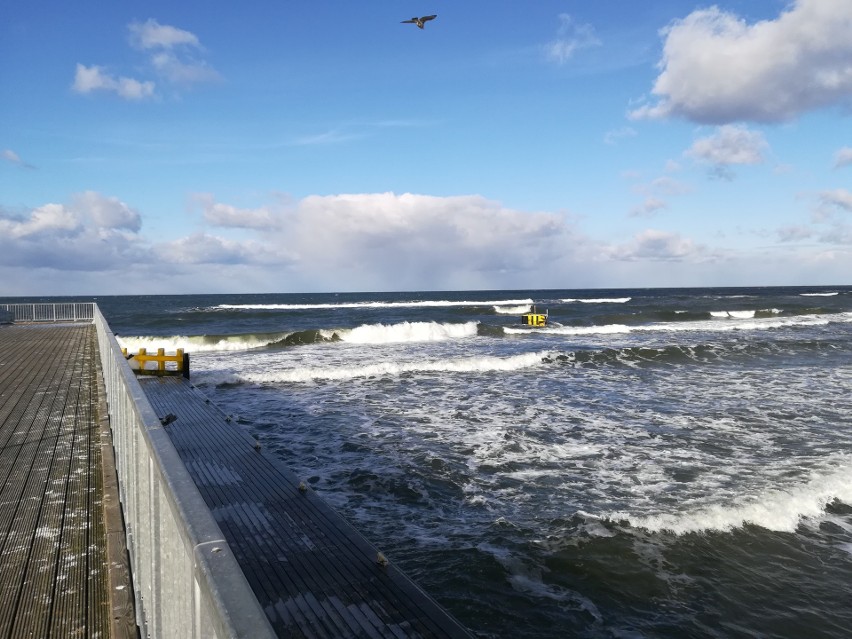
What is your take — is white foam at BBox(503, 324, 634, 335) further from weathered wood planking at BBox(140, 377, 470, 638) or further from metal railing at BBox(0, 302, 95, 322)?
weathered wood planking at BBox(140, 377, 470, 638)

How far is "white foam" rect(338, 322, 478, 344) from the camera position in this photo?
38.2 meters

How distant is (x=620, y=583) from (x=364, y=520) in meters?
3.71

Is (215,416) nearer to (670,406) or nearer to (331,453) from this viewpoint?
(331,453)

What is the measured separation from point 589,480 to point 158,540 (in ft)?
28.7

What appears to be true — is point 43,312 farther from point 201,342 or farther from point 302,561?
point 302,561

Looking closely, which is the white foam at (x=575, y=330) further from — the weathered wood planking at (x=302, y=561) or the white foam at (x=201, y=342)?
the weathered wood planking at (x=302, y=561)

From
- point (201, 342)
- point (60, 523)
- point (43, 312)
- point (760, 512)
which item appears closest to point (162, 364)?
point (60, 523)

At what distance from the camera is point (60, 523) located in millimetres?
4773

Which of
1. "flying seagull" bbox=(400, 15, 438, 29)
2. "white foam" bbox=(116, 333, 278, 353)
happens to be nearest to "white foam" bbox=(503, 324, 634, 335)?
"white foam" bbox=(116, 333, 278, 353)

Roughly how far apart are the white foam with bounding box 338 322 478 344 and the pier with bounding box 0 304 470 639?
89.7ft

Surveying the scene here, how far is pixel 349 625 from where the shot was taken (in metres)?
4.98

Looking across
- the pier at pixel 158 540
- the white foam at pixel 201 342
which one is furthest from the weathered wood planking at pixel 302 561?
the white foam at pixel 201 342

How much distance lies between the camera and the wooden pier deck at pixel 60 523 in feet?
11.6

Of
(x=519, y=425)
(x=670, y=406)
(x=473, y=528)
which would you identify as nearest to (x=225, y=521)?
(x=473, y=528)
